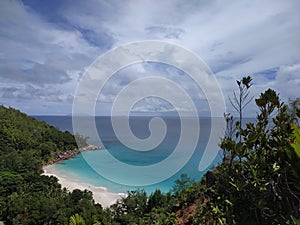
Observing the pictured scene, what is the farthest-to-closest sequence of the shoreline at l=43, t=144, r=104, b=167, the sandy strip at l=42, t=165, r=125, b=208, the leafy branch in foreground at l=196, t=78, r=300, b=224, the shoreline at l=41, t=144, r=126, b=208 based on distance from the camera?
the shoreline at l=43, t=144, r=104, b=167 < the shoreline at l=41, t=144, r=126, b=208 < the sandy strip at l=42, t=165, r=125, b=208 < the leafy branch in foreground at l=196, t=78, r=300, b=224

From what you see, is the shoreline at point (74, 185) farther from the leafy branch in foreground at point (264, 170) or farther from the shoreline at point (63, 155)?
the leafy branch in foreground at point (264, 170)

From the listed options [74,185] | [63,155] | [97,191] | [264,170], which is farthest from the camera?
[63,155]

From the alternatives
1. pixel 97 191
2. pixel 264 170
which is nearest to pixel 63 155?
pixel 97 191

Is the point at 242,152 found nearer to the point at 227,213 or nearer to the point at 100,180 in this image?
the point at 227,213

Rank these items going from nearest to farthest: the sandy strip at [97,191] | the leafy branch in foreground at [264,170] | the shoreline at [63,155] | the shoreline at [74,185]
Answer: the leafy branch in foreground at [264,170] → the sandy strip at [97,191] → the shoreline at [74,185] → the shoreline at [63,155]

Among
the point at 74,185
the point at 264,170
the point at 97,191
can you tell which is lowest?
the point at 97,191

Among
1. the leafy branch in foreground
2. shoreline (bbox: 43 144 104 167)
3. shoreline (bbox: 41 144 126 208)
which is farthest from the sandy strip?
the leafy branch in foreground

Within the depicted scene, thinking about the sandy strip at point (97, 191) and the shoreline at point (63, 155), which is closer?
the sandy strip at point (97, 191)

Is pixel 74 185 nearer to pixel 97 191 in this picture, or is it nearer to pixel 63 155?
pixel 97 191

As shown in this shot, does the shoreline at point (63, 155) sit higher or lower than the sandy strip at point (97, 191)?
higher

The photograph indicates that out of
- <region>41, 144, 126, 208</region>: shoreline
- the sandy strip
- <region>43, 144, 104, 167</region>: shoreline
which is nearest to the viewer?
the sandy strip

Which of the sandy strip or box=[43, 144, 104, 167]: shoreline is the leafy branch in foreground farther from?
box=[43, 144, 104, 167]: shoreline

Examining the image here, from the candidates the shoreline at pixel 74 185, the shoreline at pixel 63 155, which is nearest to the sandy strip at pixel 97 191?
the shoreline at pixel 74 185

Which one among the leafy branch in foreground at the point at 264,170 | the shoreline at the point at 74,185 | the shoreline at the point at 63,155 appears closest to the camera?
the leafy branch in foreground at the point at 264,170
